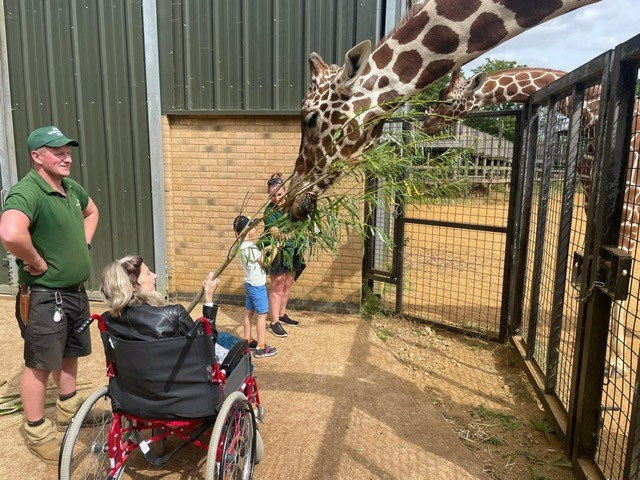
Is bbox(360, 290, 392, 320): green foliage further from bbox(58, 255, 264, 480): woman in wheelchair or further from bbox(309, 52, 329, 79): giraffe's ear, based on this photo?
bbox(58, 255, 264, 480): woman in wheelchair

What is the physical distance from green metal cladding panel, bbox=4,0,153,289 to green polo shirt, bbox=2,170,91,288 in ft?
10.4

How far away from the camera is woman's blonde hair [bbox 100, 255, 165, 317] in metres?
2.45

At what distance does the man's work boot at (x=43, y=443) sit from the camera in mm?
2957

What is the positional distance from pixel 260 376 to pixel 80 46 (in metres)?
4.66

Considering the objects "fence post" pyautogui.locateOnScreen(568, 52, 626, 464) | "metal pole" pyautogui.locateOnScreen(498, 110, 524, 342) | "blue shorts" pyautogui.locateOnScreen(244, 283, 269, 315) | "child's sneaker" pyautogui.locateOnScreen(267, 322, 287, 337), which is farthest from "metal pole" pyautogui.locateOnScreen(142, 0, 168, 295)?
"fence post" pyautogui.locateOnScreen(568, 52, 626, 464)

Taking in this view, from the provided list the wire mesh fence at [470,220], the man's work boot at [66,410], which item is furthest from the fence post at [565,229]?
the man's work boot at [66,410]

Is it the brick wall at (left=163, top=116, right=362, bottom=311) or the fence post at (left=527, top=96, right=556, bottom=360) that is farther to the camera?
the brick wall at (left=163, top=116, right=362, bottom=311)

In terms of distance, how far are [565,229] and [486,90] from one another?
107 inches

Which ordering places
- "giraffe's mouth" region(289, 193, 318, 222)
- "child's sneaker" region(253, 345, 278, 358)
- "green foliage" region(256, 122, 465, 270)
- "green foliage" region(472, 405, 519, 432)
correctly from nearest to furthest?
"green foliage" region(256, 122, 465, 270), "giraffe's mouth" region(289, 193, 318, 222), "green foliage" region(472, 405, 519, 432), "child's sneaker" region(253, 345, 278, 358)

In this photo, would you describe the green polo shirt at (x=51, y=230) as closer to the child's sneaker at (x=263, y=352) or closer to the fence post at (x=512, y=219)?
the child's sneaker at (x=263, y=352)

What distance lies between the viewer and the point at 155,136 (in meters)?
5.94

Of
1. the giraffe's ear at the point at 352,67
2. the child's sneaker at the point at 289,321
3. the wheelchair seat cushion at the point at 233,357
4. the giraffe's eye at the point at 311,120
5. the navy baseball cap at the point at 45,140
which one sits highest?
the giraffe's ear at the point at 352,67

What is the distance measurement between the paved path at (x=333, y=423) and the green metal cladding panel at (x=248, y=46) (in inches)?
115

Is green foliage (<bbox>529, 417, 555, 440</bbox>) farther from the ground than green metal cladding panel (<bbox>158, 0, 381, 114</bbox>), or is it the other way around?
green metal cladding panel (<bbox>158, 0, 381, 114</bbox>)
